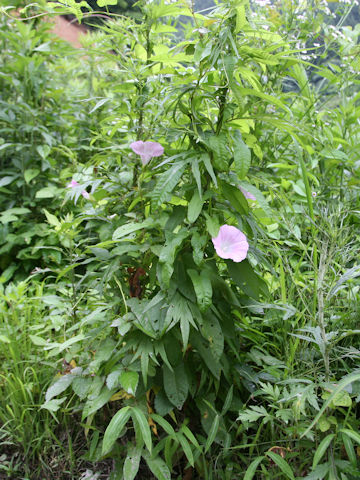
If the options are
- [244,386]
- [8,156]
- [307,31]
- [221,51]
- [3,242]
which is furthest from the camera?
[8,156]

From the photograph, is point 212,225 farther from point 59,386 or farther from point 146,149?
point 59,386

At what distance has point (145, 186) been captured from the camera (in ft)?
4.22

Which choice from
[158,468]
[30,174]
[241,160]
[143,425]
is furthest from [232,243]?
[30,174]

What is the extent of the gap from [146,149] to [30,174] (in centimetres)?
158

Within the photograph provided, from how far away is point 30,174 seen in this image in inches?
102

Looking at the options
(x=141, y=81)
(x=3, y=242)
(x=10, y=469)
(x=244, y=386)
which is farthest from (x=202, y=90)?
(x=3, y=242)

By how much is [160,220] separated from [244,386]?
0.60 meters

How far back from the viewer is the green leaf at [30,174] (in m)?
2.54

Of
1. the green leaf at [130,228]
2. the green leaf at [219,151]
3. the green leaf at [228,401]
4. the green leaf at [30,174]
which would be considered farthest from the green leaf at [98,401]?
the green leaf at [30,174]

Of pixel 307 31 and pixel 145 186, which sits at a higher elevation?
pixel 307 31

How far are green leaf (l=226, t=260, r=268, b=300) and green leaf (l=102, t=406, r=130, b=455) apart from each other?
448mm

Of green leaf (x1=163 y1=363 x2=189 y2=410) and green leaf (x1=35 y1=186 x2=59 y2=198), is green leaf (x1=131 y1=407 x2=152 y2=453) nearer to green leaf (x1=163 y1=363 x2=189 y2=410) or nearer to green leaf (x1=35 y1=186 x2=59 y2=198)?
green leaf (x1=163 y1=363 x2=189 y2=410)

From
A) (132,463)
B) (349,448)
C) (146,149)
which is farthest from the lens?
(146,149)

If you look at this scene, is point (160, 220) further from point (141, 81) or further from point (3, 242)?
point (3, 242)
